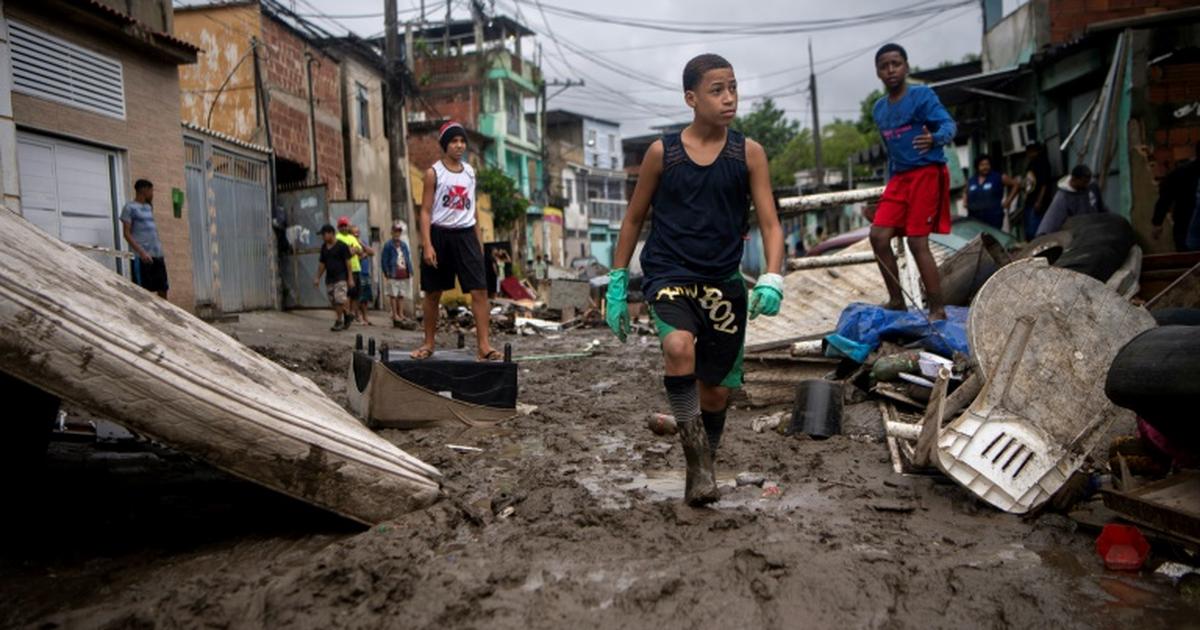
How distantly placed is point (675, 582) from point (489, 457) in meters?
1.95

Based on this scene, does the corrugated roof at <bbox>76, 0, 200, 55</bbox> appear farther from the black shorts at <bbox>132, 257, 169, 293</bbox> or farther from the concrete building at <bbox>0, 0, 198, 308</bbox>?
the black shorts at <bbox>132, 257, 169, 293</bbox>

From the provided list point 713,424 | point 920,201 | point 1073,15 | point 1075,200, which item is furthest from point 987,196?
point 713,424

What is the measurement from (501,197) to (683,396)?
32624mm

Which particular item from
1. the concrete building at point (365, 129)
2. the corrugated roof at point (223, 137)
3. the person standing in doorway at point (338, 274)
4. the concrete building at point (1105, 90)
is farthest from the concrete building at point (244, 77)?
the concrete building at point (1105, 90)

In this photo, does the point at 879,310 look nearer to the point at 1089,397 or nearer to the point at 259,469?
the point at 1089,397

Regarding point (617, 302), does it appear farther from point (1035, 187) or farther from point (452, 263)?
point (1035, 187)

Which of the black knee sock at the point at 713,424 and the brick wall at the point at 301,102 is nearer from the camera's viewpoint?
the black knee sock at the point at 713,424

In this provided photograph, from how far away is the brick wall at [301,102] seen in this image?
17266 millimetres

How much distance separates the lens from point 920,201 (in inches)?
217

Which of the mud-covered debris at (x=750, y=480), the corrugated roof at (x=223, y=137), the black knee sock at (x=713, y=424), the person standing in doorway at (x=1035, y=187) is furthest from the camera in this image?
the corrugated roof at (x=223, y=137)

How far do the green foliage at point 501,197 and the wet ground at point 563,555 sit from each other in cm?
3099

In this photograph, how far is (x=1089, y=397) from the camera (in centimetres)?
362

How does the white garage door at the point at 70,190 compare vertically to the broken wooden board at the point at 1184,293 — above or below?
above

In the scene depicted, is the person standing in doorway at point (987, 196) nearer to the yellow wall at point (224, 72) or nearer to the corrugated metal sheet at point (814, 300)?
the corrugated metal sheet at point (814, 300)
